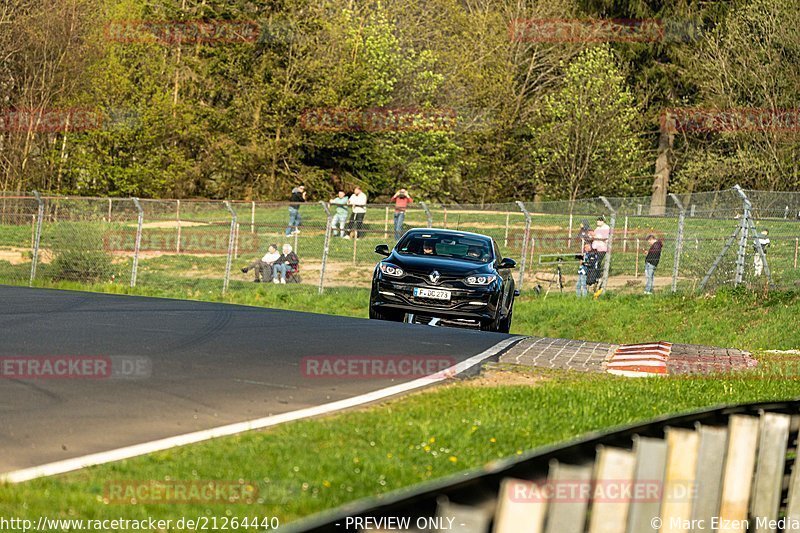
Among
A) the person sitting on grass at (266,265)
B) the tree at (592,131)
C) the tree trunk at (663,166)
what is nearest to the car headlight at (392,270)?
the person sitting on grass at (266,265)

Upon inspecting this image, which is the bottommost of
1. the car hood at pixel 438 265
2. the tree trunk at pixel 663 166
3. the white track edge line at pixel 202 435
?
the white track edge line at pixel 202 435

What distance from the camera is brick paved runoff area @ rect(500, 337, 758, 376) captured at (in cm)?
1408

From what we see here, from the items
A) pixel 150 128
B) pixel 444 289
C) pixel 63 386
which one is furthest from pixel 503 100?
pixel 63 386

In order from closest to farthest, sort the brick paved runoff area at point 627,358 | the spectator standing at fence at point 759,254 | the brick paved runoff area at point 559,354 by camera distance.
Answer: the brick paved runoff area at point 559,354 → the brick paved runoff area at point 627,358 → the spectator standing at fence at point 759,254

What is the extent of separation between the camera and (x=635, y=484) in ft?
15.5

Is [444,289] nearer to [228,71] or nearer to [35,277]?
[35,277]

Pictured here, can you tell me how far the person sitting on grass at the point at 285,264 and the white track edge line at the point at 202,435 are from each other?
729 inches

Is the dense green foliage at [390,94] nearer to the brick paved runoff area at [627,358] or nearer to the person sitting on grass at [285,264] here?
the person sitting on grass at [285,264]

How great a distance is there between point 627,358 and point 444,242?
21.1ft

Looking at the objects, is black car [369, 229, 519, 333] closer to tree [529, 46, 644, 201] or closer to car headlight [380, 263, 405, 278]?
car headlight [380, 263, 405, 278]

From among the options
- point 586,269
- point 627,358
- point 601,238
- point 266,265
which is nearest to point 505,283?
point 627,358

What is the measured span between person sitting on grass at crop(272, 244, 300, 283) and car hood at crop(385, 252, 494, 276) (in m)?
11.0

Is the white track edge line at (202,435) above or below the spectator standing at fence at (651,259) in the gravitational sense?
below

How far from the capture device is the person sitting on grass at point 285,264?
3066 cm
